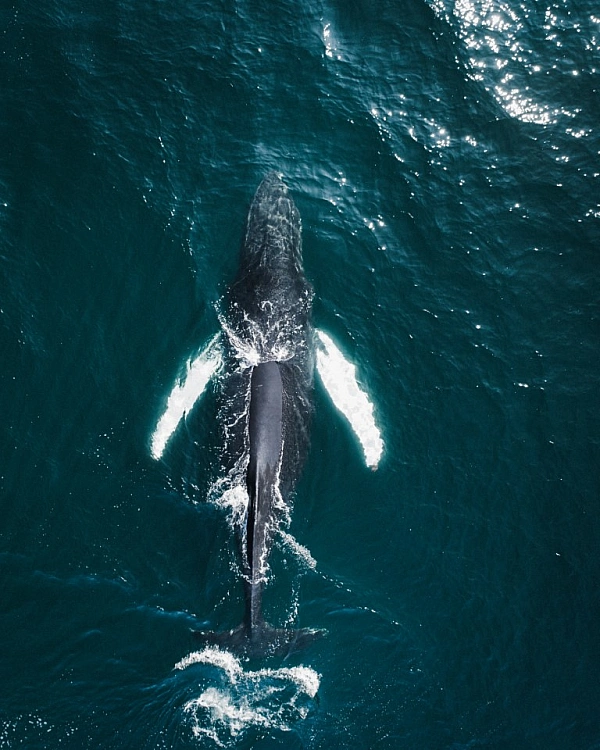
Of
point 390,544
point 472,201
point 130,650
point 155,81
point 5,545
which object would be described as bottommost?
point 130,650

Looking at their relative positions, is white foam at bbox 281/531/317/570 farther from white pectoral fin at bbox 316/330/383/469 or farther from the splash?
white pectoral fin at bbox 316/330/383/469

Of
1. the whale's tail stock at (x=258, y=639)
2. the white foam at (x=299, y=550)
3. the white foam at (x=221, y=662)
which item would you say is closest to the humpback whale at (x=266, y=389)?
the whale's tail stock at (x=258, y=639)

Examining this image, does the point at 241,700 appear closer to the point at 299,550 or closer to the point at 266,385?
the point at 299,550

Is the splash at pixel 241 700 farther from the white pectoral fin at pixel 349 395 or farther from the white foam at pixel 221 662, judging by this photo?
the white pectoral fin at pixel 349 395

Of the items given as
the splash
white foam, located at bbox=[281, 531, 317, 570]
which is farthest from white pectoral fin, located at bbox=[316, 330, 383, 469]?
the splash

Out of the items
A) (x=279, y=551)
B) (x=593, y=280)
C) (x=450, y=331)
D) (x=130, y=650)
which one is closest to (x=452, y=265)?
(x=450, y=331)

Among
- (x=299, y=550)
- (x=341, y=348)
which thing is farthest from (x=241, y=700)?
(x=341, y=348)

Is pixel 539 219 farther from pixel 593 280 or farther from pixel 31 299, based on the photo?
pixel 31 299
